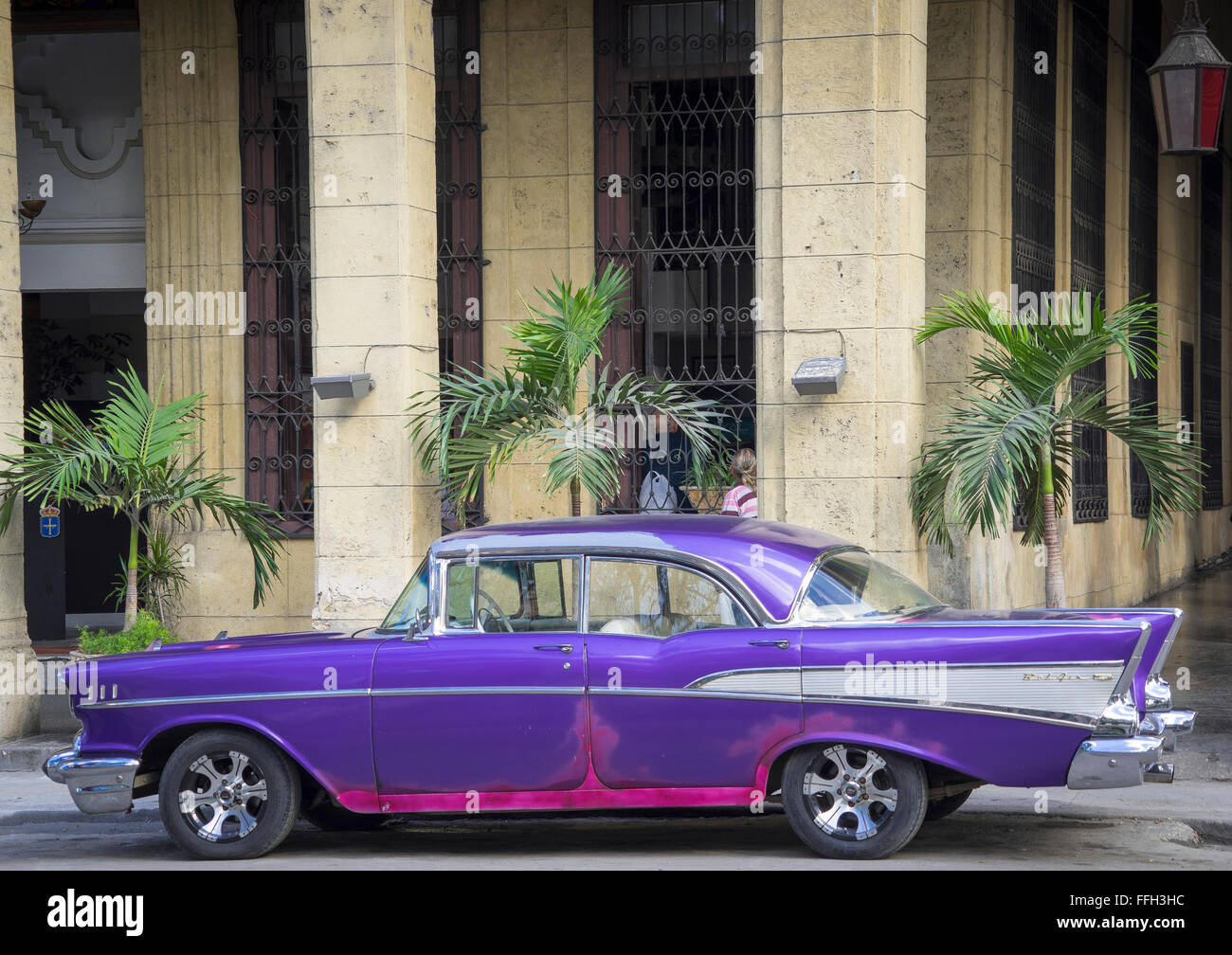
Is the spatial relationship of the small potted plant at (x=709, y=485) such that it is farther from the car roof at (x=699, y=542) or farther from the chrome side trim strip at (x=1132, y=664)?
the chrome side trim strip at (x=1132, y=664)

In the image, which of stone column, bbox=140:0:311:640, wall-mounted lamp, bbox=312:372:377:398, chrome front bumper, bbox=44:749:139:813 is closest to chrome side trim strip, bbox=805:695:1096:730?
chrome front bumper, bbox=44:749:139:813

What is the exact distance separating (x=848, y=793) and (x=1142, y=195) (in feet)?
45.0

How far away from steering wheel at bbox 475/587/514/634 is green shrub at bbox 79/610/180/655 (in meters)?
3.71

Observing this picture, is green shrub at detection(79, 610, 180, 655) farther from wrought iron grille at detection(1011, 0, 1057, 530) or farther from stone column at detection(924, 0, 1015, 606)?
wrought iron grille at detection(1011, 0, 1057, 530)

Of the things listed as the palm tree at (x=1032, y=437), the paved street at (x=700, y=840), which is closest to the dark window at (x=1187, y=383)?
the palm tree at (x=1032, y=437)

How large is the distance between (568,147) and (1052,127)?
470cm

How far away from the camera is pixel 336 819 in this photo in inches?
341

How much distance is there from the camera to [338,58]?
447 inches

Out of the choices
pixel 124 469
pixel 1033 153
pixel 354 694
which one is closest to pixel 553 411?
pixel 124 469

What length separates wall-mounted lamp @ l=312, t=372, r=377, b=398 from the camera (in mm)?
11117

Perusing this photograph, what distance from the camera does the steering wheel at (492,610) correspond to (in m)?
7.63

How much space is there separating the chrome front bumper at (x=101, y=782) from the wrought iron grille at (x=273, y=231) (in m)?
6.42

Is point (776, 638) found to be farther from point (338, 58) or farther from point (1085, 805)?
point (338, 58)

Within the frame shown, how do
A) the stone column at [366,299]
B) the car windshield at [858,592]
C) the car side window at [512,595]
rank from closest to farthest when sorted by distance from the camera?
the car windshield at [858,592] → the car side window at [512,595] → the stone column at [366,299]
